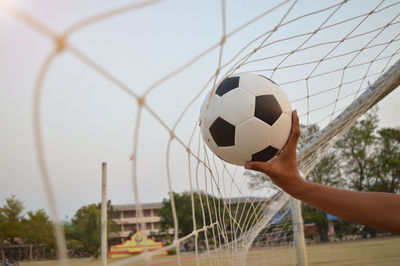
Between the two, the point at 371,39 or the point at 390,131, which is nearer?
the point at 371,39

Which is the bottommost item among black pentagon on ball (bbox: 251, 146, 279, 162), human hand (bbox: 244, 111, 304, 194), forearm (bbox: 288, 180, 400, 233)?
forearm (bbox: 288, 180, 400, 233)

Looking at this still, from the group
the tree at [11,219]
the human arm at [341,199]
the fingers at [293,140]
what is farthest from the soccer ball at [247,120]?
the tree at [11,219]

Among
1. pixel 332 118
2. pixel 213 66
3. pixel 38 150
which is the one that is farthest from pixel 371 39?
pixel 38 150

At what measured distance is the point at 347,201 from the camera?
120 centimetres

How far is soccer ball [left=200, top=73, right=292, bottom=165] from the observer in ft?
6.69

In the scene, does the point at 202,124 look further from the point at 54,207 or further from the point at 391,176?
the point at 391,176

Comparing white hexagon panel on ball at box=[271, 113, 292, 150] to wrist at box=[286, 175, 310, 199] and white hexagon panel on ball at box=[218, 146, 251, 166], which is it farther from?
wrist at box=[286, 175, 310, 199]

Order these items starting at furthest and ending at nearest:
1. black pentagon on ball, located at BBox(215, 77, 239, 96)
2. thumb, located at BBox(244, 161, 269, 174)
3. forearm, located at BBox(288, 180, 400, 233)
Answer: black pentagon on ball, located at BBox(215, 77, 239, 96) → thumb, located at BBox(244, 161, 269, 174) → forearm, located at BBox(288, 180, 400, 233)

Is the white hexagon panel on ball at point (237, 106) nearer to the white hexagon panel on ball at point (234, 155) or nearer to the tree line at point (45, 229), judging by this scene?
the white hexagon panel on ball at point (234, 155)

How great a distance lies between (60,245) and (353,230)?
3628 cm

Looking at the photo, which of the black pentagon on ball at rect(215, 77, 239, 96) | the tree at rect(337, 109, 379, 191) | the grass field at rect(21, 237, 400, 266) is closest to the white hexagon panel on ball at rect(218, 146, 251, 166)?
the black pentagon on ball at rect(215, 77, 239, 96)

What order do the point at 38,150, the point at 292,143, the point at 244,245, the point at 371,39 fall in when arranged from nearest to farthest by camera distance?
the point at 38,150
the point at 292,143
the point at 371,39
the point at 244,245

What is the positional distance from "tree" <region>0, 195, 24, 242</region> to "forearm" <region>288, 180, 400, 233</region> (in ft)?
123

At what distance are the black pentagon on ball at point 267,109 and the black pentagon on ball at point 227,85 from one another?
7.2 inches
